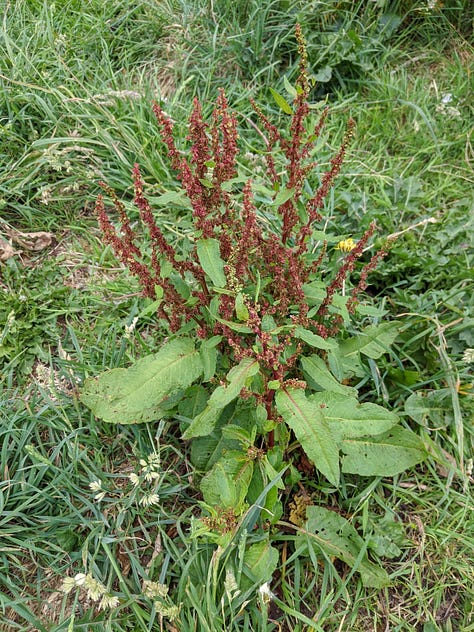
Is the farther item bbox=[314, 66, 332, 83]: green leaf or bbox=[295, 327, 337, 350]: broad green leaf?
bbox=[314, 66, 332, 83]: green leaf

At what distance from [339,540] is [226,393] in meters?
0.86

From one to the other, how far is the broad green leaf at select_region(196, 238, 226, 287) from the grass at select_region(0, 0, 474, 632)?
840mm

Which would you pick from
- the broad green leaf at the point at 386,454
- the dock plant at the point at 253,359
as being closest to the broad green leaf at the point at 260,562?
the dock plant at the point at 253,359

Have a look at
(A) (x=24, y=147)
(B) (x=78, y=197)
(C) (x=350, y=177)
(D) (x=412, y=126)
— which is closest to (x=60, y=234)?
(B) (x=78, y=197)

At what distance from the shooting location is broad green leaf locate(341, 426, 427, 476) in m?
2.14

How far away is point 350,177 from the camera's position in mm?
3318

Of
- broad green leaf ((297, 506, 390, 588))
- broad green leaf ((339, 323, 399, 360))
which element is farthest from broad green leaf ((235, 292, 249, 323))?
broad green leaf ((297, 506, 390, 588))

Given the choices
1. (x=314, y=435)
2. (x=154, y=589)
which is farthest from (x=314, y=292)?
(x=154, y=589)

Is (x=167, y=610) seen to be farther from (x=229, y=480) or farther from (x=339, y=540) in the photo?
(x=339, y=540)

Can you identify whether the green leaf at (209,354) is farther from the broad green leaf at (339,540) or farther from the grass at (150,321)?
the broad green leaf at (339,540)

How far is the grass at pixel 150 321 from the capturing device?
80.7 inches

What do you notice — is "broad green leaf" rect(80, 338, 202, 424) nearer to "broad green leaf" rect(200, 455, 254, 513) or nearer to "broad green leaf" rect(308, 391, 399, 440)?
"broad green leaf" rect(200, 455, 254, 513)

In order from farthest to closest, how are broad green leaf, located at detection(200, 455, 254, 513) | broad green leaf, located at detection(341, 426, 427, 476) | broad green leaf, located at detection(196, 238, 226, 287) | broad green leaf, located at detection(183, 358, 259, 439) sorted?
broad green leaf, located at detection(341, 426, 427, 476), broad green leaf, located at detection(200, 455, 254, 513), broad green leaf, located at detection(196, 238, 226, 287), broad green leaf, located at detection(183, 358, 259, 439)

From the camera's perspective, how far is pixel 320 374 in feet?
6.61
